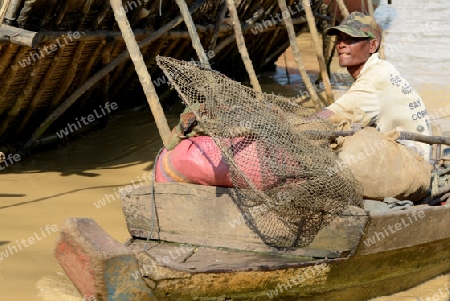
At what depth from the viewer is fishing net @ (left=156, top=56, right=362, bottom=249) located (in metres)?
4.33

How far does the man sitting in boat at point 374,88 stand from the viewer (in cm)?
515

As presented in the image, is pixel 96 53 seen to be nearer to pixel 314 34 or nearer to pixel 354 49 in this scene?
pixel 314 34

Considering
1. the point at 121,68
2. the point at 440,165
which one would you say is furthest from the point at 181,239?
the point at 121,68

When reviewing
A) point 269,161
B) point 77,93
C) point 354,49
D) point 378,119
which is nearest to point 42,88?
point 77,93

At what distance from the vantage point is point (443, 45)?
16.5 meters

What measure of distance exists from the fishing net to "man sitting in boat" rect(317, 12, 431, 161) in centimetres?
58

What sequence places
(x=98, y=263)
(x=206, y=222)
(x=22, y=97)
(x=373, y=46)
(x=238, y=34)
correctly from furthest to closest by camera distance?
(x=238, y=34) < (x=22, y=97) < (x=373, y=46) < (x=206, y=222) < (x=98, y=263)

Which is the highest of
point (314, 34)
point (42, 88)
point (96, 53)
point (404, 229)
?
point (96, 53)

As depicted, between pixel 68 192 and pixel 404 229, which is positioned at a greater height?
pixel 68 192

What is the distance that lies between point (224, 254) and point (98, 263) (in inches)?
38.3

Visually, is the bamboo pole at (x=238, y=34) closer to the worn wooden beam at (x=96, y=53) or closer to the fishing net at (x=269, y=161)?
the worn wooden beam at (x=96, y=53)

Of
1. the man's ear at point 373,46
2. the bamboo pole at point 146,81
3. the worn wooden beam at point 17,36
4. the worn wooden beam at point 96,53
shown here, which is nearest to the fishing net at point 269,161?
the man's ear at point 373,46

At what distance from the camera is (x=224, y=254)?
4562 mm

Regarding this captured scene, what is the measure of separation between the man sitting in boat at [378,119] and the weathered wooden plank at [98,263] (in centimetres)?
130
